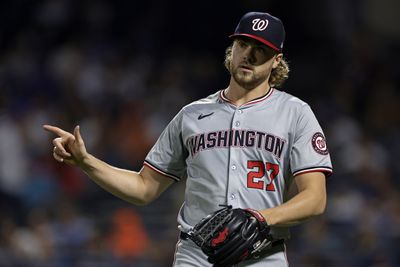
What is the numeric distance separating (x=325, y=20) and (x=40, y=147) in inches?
205

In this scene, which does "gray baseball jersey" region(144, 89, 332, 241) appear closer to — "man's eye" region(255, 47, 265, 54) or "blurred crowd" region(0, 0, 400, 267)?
"man's eye" region(255, 47, 265, 54)

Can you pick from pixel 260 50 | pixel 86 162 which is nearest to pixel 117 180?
pixel 86 162

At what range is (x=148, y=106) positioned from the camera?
35.6 feet

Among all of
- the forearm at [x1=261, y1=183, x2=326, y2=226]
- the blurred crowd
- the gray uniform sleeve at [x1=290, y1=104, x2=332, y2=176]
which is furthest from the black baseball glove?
the blurred crowd

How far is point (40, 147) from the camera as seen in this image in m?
10.1

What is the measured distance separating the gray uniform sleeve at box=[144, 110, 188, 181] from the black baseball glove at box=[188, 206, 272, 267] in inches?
24.3

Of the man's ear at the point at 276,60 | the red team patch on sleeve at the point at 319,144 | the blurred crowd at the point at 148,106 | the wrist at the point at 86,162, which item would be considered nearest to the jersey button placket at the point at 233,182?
the red team patch on sleeve at the point at 319,144

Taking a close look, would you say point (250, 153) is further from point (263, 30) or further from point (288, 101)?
point (263, 30)

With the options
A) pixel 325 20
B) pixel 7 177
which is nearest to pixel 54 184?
pixel 7 177

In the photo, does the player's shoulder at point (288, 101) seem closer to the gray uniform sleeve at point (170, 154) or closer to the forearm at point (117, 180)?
the gray uniform sleeve at point (170, 154)

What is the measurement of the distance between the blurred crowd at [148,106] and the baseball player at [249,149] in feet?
15.2

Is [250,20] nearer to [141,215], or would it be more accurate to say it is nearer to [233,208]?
[233,208]

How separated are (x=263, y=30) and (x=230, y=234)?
2.96 ft

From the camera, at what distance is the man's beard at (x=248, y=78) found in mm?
4074
